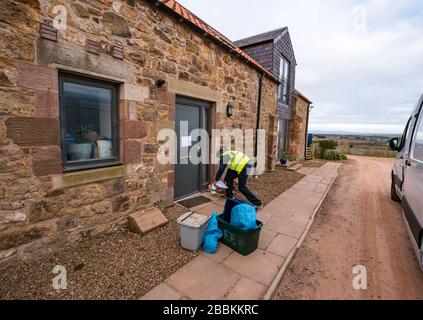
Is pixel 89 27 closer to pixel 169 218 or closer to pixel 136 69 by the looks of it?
pixel 136 69

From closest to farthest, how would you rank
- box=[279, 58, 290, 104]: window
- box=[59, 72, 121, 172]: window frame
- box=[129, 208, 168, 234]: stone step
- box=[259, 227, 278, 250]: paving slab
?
box=[59, 72, 121, 172]: window frame
box=[259, 227, 278, 250]: paving slab
box=[129, 208, 168, 234]: stone step
box=[279, 58, 290, 104]: window

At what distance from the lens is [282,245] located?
10.7 ft

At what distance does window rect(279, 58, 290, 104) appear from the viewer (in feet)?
35.8

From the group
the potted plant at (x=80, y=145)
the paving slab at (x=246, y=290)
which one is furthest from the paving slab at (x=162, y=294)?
the potted plant at (x=80, y=145)

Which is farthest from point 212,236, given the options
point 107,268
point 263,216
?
point 263,216

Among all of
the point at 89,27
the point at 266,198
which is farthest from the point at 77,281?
the point at 266,198

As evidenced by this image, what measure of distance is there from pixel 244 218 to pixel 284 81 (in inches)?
414

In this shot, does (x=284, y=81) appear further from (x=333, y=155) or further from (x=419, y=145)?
(x=419, y=145)

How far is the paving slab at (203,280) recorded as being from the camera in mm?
2234

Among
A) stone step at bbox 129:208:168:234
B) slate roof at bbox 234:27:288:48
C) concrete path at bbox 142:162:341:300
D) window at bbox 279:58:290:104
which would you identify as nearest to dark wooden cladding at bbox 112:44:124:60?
stone step at bbox 129:208:168:234

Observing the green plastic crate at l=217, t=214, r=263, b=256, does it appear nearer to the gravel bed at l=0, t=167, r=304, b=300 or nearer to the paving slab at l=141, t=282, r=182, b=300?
the gravel bed at l=0, t=167, r=304, b=300

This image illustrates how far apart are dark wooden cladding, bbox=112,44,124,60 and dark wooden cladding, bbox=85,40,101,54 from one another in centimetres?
23
